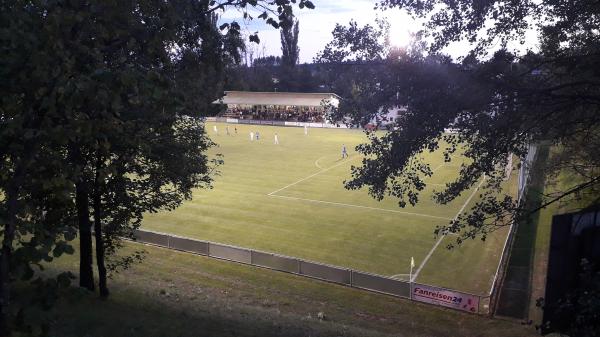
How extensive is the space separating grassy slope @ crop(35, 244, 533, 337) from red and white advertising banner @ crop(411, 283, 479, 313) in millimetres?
247

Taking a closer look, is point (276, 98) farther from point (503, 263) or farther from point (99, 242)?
point (99, 242)

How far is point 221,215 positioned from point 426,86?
20.0m

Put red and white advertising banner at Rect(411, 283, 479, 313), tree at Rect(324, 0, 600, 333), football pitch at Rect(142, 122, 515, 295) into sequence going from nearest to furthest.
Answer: tree at Rect(324, 0, 600, 333) < red and white advertising banner at Rect(411, 283, 479, 313) < football pitch at Rect(142, 122, 515, 295)

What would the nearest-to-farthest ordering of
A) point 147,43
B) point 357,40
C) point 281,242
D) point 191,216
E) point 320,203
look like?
1. point 147,43
2. point 357,40
3. point 281,242
4. point 191,216
5. point 320,203

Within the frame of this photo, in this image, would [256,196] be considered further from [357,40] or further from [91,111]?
[91,111]

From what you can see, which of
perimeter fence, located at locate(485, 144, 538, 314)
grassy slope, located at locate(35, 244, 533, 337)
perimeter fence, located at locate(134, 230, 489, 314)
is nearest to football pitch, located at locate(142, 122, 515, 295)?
perimeter fence, located at locate(485, 144, 538, 314)

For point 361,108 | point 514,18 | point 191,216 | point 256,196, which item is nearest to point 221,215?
point 191,216

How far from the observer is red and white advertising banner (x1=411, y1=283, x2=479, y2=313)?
1630cm

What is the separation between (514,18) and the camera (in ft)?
31.6

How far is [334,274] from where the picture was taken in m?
18.7

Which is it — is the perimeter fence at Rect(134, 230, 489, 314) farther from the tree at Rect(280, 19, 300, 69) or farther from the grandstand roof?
the grandstand roof

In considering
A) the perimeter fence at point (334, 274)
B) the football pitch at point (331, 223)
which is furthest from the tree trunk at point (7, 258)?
the football pitch at point (331, 223)

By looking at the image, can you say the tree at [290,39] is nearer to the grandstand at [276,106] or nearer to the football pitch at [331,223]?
the football pitch at [331,223]

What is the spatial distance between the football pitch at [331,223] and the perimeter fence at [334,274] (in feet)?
6.59
